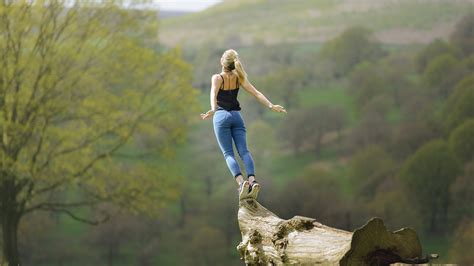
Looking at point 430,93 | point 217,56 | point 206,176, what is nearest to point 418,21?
point 430,93

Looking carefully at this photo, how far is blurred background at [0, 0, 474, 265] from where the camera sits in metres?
22.9

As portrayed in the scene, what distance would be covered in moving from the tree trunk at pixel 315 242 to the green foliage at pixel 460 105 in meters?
18.9

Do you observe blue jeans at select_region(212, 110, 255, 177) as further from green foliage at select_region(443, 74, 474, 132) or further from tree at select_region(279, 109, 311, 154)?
tree at select_region(279, 109, 311, 154)

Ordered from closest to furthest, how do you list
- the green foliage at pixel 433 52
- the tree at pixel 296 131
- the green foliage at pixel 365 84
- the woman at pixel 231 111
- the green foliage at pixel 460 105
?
the woman at pixel 231 111 → the green foliage at pixel 460 105 → the green foliage at pixel 433 52 → the tree at pixel 296 131 → the green foliage at pixel 365 84

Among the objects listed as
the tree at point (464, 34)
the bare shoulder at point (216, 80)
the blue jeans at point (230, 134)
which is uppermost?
the tree at point (464, 34)

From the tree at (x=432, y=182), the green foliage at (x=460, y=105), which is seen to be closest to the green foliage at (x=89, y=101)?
the tree at (x=432, y=182)

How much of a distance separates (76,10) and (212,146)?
8.86 m

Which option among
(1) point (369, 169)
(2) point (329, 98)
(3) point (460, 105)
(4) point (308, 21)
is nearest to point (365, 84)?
(2) point (329, 98)

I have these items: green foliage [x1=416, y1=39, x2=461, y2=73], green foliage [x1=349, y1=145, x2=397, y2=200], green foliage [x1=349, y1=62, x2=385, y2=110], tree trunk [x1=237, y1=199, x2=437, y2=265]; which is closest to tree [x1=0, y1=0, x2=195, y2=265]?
green foliage [x1=349, y1=145, x2=397, y2=200]

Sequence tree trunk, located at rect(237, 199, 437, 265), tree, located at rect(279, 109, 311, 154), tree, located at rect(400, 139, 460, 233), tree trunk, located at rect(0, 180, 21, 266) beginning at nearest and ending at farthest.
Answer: tree trunk, located at rect(237, 199, 437, 265)
tree trunk, located at rect(0, 180, 21, 266)
tree, located at rect(400, 139, 460, 233)
tree, located at rect(279, 109, 311, 154)

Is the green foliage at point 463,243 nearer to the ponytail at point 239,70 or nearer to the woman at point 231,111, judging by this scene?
the woman at point 231,111

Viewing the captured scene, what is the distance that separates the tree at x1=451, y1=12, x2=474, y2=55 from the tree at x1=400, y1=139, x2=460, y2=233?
4.78m

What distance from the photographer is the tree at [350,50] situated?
3098 centimetres

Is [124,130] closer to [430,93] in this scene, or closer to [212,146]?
[212,146]
